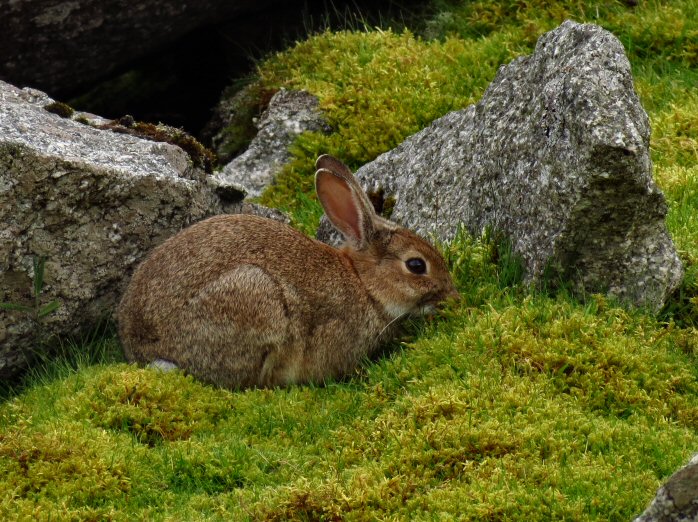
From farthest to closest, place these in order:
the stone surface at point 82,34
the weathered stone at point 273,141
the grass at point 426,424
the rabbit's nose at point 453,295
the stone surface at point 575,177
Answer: the weathered stone at point 273,141 < the stone surface at point 82,34 < the rabbit's nose at point 453,295 < the stone surface at point 575,177 < the grass at point 426,424

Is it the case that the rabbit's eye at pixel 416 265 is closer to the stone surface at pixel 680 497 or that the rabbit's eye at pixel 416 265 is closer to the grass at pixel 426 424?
the grass at pixel 426 424

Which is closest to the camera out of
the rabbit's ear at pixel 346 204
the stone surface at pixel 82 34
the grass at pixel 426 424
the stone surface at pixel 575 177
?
the grass at pixel 426 424

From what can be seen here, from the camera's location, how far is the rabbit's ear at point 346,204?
30.0ft

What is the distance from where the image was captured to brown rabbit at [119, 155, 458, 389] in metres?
8.36

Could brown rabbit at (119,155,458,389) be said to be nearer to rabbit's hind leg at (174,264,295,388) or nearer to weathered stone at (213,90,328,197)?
rabbit's hind leg at (174,264,295,388)

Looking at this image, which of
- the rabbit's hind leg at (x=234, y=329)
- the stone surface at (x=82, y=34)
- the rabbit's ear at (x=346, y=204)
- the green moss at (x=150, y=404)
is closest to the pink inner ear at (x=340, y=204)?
the rabbit's ear at (x=346, y=204)

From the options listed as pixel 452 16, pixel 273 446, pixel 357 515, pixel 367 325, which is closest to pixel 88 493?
pixel 273 446

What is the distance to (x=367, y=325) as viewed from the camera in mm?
8883

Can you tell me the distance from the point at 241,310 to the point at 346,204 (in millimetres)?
1475

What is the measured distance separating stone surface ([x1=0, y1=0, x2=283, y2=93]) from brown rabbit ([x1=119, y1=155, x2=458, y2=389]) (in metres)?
4.19

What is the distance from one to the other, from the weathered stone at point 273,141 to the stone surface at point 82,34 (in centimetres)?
150

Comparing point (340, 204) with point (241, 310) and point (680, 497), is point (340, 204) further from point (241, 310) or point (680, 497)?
point (680, 497)

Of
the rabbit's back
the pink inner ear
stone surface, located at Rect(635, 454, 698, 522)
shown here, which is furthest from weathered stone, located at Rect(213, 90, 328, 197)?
stone surface, located at Rect(635, 454, 698, 522)

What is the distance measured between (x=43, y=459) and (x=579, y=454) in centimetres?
335
